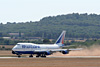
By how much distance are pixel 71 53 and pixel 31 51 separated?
16.6 meters

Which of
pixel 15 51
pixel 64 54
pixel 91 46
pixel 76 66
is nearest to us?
pixel 76 66

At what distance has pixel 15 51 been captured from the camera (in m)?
102

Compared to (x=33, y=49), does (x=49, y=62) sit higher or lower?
lower

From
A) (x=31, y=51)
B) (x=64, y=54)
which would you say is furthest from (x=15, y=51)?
(x=64, y=54)

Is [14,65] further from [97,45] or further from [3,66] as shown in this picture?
[97,45]

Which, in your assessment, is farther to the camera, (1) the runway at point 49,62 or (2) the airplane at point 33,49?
(2) the airplane at point 33,49

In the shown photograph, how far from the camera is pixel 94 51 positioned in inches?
4626

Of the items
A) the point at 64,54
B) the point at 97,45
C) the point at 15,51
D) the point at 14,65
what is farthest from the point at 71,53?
the point at 14,65

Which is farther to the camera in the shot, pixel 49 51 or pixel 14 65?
pixel 49 51

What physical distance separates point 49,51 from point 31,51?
4527 millimetres

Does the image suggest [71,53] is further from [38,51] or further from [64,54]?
[38,51]

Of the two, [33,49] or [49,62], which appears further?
[33,49]

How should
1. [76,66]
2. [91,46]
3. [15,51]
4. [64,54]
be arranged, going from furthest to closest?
[91,46]
[64,54]
[15,51]
[76,66]

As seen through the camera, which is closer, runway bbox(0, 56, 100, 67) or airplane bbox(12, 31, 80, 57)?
runway bbox(0, 56, 100, 67)
